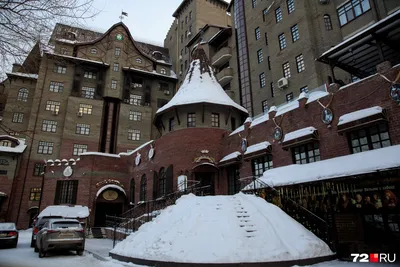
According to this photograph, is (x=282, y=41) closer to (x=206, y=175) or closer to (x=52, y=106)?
(x=206, y=175)

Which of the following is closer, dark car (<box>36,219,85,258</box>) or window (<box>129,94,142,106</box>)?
dark car (<box>36,219,85,258</box>)

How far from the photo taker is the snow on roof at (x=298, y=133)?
15.0 meters

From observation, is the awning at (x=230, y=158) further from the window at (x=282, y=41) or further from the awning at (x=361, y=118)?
the window at (x=282, y=41)

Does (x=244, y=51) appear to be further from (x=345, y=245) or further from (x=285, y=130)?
(x=345, y=245)

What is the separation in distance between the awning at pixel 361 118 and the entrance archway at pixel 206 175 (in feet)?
35.2

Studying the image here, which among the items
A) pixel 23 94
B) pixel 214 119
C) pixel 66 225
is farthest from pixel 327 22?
pixel 23 94

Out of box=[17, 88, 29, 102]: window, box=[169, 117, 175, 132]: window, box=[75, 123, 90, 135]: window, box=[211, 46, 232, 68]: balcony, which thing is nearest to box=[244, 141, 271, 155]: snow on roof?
box=[169, 117, 175, 132]: window

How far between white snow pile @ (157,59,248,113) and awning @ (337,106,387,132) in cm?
1132

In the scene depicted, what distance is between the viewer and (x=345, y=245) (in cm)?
1071

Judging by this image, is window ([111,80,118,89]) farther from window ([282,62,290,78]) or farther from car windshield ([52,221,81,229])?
car windshield ([52,221,81,229])

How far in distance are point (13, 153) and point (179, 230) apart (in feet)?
115

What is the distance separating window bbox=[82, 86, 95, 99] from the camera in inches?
1708

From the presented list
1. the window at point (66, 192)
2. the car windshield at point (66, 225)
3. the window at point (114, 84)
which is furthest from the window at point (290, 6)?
the window at point (66, 192)

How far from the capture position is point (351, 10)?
2361 centimetres
